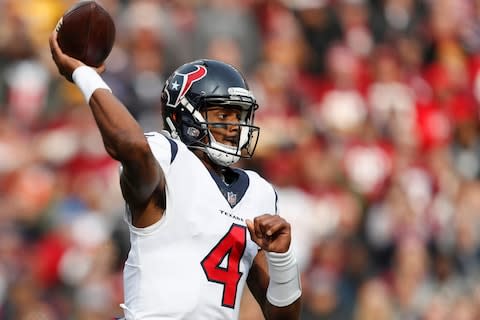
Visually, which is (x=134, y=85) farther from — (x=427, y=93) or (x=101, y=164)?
(x=427, y=93)

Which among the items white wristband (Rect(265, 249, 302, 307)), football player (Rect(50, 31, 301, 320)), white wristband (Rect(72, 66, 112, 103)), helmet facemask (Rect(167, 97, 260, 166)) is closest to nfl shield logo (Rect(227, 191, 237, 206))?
football player (Rect(50, 31, 301, 320))

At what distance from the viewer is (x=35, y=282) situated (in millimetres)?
8414

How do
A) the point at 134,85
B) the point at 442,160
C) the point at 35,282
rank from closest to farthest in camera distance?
the point at 35,282 < the point at 134,85 < the point at 442,160

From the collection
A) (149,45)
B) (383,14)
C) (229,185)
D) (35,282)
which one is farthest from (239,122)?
(383,14)

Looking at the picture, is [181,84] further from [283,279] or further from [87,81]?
[283,279]

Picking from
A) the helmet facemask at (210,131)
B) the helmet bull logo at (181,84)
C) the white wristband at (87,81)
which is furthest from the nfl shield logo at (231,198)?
the white wristband at (87,81)

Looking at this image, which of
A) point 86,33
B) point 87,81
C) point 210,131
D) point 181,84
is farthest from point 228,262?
point 86,33

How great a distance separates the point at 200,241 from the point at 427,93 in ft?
26.0

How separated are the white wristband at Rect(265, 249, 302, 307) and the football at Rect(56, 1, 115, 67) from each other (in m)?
1.03

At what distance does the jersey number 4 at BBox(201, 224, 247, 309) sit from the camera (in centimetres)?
418

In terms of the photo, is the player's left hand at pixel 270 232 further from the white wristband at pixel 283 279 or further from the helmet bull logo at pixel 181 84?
the helmet bull logo at pixel 181 84

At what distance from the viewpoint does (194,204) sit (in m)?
4.16

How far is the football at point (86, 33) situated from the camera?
13.4 feet

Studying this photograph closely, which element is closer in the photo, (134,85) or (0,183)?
(0,183)
